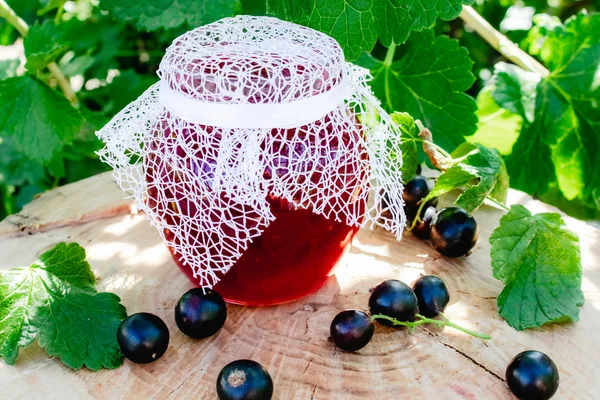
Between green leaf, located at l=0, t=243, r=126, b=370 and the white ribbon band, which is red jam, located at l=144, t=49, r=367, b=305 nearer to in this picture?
the white ribbon band

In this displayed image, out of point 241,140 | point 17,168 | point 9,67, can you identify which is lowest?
point 17,168

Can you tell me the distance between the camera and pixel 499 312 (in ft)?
3.55

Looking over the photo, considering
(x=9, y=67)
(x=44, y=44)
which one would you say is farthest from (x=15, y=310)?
(x=9, y=67)

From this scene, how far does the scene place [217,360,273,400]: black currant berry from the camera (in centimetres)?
86

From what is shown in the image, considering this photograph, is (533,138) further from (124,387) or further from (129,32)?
(129,32)

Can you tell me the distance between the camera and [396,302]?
101 centimetres

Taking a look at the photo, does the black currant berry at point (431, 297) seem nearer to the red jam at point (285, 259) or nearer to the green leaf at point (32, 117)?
the red jam at point (285, 259)

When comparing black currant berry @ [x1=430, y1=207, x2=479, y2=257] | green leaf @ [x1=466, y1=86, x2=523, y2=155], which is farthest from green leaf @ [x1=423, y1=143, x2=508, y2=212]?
green leaf @ [x1=466, y1=86, x2=523, y2=155]

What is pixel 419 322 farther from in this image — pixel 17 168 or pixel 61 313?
pixel 17 168

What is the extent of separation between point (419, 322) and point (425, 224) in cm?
33

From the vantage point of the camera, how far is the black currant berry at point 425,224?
1.27 m

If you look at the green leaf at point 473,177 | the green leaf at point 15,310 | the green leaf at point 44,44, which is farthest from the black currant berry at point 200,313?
the green leaf at point 44,44

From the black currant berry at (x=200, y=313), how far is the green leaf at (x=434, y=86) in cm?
73

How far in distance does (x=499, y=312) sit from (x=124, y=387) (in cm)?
65
